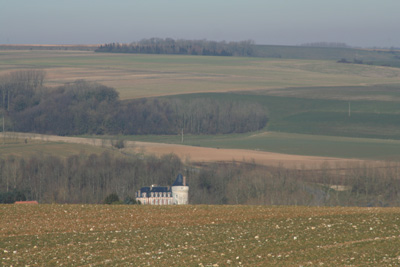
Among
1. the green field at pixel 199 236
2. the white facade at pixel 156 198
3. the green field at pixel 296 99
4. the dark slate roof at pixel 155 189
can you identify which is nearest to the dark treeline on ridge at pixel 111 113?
the green field at pixel 296 99

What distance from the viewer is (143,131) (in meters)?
130

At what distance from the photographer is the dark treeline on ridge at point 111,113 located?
131625mm

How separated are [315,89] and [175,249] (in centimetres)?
15157

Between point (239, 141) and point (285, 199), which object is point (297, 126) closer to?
point (239, 141)

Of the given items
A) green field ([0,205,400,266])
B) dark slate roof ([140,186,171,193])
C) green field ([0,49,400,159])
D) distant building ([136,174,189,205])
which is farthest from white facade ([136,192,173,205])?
green field ([0,205,400,266])

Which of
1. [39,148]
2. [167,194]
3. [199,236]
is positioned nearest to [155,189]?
[167,194]

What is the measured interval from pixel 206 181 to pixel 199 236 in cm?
5010

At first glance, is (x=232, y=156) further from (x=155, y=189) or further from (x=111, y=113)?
(x=111, y=113)

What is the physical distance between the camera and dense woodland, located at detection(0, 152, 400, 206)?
64375 millimetres

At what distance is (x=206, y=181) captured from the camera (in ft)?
239

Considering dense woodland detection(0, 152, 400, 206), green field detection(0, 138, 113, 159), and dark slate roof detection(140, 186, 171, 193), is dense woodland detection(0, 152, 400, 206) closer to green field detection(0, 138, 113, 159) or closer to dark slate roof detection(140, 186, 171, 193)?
dark slate roof detection(140, 186, 171, 193)

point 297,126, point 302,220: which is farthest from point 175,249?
point 297,126

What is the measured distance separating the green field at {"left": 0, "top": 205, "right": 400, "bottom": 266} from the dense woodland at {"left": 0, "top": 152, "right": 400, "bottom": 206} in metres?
32.5

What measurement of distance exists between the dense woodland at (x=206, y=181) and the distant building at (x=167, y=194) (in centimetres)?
98
